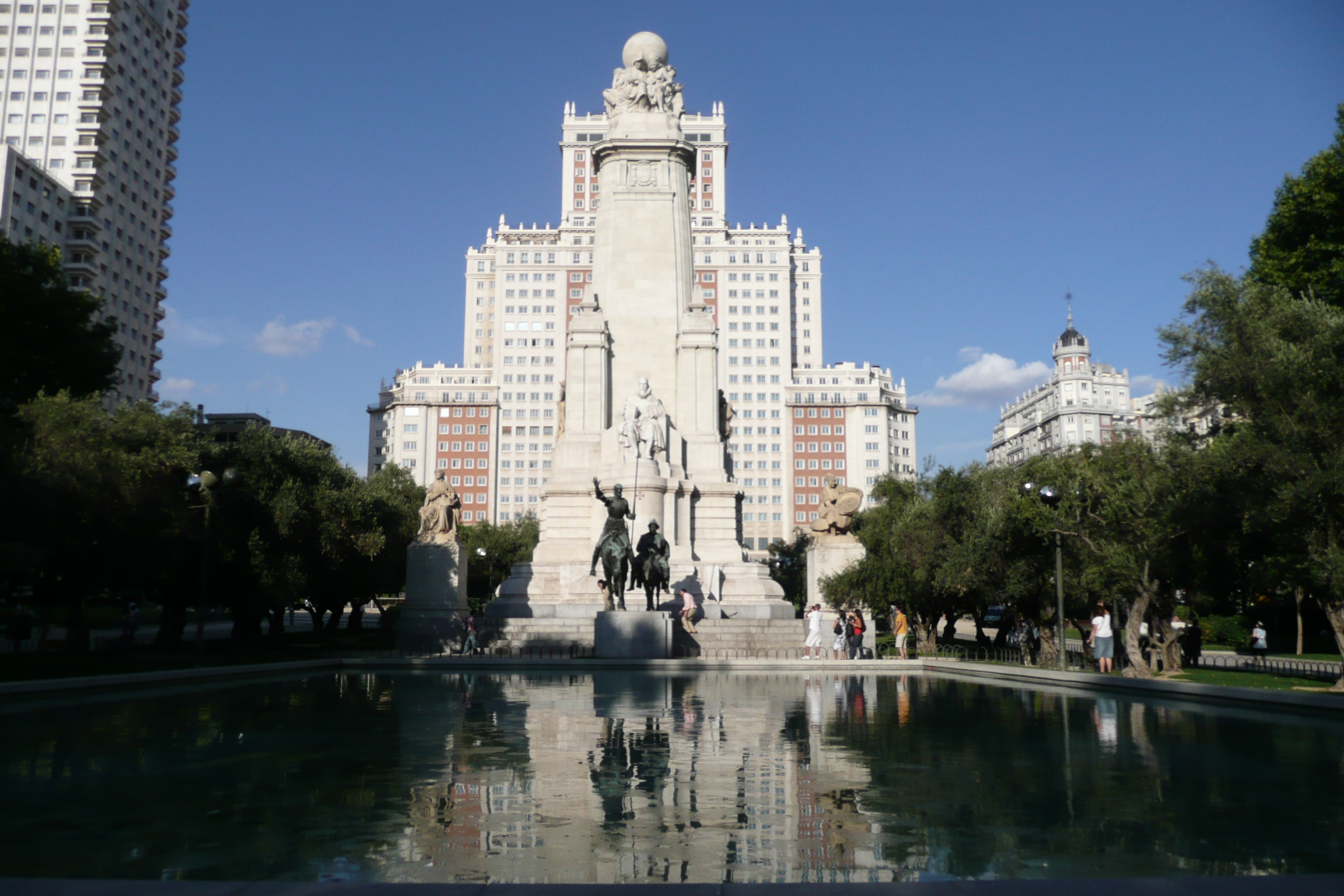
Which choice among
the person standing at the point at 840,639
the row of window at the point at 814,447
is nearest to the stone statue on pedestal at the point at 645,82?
the person standing at the point at 840,639

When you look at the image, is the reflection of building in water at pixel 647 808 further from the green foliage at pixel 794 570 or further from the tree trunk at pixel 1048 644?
the green foliage at pixel 794 570

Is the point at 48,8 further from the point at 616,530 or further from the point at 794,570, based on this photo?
the point at 616,530

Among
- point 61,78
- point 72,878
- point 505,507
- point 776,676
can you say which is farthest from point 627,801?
point 505,507

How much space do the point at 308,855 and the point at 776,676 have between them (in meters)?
17.4

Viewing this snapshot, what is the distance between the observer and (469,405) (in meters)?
135

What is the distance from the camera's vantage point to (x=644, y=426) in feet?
123

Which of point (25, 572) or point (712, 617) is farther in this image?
point (712, 617)

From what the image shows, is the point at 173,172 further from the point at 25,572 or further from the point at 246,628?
the point at 25,572

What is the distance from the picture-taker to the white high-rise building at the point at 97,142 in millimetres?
81250

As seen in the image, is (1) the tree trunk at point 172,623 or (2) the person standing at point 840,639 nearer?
(2) the person standing at point 840,639

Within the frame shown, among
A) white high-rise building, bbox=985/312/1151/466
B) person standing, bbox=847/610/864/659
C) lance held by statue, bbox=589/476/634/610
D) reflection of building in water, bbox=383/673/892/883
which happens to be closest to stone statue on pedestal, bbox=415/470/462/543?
lance held by statue, bbox=589/476/634/610

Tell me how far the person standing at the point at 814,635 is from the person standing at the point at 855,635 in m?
0.89

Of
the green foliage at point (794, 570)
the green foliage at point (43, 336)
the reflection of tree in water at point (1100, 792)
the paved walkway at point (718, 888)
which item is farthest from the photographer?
the green foliage at point (794, 570)

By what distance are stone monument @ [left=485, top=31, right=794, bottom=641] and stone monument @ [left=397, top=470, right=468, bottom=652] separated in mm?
1640
